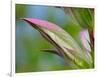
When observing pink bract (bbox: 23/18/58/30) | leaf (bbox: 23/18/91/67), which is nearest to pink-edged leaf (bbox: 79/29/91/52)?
leaf (bbox: 23/18/91/67)

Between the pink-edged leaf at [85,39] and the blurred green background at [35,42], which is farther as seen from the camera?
the pink-edged leaf at [85,39]

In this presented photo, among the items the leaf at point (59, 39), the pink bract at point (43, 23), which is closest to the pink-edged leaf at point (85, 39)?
the leaf at point (59, 39)

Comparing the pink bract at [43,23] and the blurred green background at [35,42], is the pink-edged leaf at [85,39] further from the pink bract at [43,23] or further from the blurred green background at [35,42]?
the pink bract at [43,23]

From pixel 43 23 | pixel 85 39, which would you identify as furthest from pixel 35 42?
pixel 85 39

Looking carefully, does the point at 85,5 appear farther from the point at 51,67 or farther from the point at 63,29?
the point at 51,67

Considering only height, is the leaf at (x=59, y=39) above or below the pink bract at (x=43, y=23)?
below
